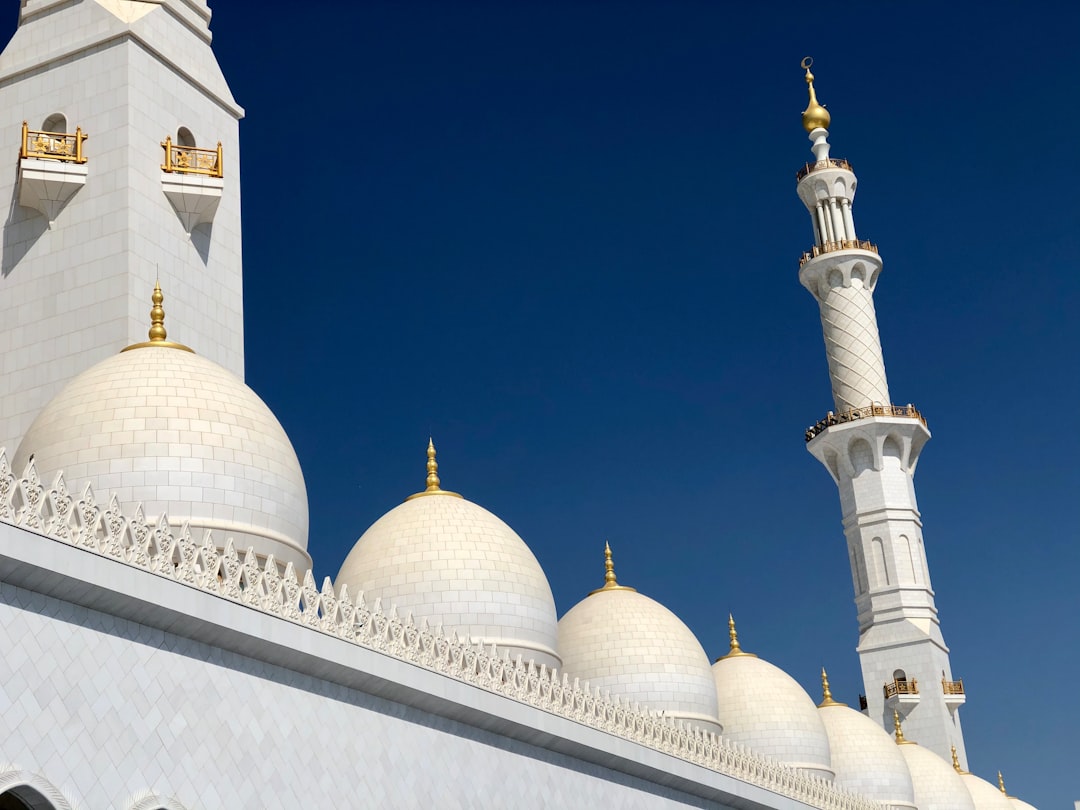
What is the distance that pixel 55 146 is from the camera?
2347 cm

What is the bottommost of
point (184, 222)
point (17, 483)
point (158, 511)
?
point (17, 483)

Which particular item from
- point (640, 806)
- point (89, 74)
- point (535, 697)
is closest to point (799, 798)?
point (640, 806)

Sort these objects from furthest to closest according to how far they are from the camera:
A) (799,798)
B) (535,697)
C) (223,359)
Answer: (799,798)
(223,359)
(535,697)

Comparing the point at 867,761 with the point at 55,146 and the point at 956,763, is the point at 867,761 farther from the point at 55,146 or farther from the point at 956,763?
the point at 55,146

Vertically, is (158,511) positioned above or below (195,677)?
above

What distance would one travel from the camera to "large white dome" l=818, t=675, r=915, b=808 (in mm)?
32094

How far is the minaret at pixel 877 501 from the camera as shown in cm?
4138

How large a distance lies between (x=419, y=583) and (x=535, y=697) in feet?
10.0

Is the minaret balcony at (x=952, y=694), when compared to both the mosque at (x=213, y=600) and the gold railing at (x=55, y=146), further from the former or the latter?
the gold railing at (x=55, y=146)

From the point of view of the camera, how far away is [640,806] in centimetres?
2222

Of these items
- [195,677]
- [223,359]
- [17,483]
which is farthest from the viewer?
[223,359]

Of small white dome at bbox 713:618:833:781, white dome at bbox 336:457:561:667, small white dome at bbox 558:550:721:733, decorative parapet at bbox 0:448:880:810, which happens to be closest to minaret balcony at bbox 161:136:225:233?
white dome at bbox 336:457:561:667

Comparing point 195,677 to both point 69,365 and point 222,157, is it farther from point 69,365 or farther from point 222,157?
point 222,157

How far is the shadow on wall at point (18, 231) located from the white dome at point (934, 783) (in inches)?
877
